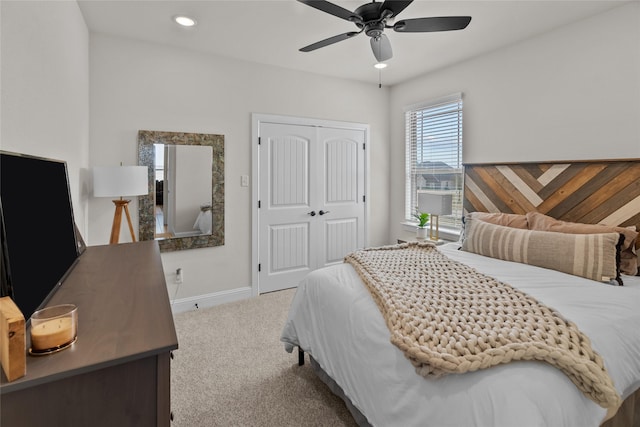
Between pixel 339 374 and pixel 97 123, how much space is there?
2.90m

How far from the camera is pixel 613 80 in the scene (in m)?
2.46

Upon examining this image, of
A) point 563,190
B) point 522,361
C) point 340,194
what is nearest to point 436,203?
point 563,190

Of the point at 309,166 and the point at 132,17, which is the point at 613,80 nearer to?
the point at 309,166

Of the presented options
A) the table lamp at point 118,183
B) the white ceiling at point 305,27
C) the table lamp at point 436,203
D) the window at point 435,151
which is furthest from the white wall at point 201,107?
the table lamp at point 436,203

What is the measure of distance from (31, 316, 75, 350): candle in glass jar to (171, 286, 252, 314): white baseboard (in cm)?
263

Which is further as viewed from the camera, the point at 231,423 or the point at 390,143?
the point at 390,143

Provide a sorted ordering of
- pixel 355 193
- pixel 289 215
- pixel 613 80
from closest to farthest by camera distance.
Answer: pixel 613 80 → pixel 289 215 → pixel 355 193

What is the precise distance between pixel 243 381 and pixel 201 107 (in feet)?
8.45

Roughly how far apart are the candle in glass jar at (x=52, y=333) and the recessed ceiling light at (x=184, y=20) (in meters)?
2.55

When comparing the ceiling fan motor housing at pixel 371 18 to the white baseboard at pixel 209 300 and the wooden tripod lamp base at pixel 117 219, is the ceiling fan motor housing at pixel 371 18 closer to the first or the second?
the wooden tripod lamp base at pixel 117 219

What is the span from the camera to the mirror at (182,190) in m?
3.12

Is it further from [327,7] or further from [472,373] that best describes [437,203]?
[472,373]

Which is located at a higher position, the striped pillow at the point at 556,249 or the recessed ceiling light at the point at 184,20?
the recessed ceiling light at the point at 184,20

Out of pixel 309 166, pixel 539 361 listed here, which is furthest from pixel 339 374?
pixel 309 166
